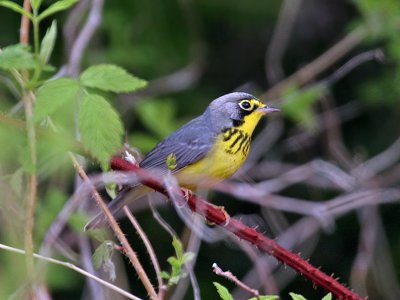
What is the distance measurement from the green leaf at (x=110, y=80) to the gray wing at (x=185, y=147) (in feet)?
3.99

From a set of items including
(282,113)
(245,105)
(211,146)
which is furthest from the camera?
(282,113)

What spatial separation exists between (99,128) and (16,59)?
0.88 feet

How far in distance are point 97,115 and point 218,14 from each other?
3.87 metres

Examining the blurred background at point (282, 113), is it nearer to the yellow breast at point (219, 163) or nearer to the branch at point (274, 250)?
the yellow breast at point (219, 163)

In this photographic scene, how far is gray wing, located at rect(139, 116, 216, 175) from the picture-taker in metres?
3.66

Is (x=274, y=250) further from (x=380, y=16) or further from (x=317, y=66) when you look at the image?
(x=380, y=16)

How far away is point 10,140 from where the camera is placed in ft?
7.02

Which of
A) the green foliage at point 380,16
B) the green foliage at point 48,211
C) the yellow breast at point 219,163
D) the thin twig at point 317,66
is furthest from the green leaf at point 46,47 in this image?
the green foliage at point 380,16

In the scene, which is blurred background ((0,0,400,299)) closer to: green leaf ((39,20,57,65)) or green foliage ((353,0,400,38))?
green foliage ((353,0,400,38))

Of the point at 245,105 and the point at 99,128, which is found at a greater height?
the point at 99,128

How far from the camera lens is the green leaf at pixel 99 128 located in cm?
226

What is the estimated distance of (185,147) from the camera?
3740 millimetres

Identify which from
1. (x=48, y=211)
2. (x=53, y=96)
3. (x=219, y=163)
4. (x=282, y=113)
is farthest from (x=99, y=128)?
(x=282, y=113)

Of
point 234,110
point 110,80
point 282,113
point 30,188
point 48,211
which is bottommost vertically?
point 48,211
